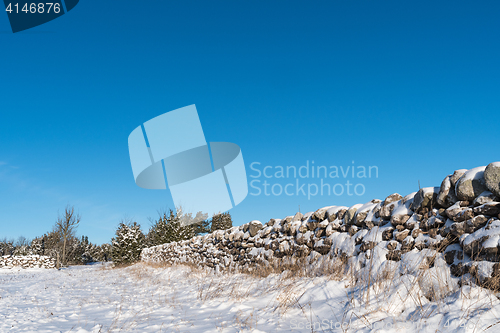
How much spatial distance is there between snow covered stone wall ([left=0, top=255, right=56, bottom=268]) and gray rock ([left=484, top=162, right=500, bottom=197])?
3104cm

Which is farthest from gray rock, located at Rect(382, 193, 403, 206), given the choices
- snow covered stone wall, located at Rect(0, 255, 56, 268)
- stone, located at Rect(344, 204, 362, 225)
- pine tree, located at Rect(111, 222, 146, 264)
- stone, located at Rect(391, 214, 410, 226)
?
snow covered stone wall, located at Rect(0, 255, 56, 268)

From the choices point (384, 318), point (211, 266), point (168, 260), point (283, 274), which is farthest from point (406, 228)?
point (168, 260)

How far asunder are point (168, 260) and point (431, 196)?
44.8 feet

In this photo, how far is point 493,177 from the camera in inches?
131

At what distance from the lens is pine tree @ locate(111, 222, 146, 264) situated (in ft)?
78.2

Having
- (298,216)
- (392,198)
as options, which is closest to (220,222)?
(298,216)

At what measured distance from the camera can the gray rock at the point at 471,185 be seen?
138 inches

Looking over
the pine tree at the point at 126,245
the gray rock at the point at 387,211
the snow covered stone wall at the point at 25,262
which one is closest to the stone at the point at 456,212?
the gray rock at the point at 387,211

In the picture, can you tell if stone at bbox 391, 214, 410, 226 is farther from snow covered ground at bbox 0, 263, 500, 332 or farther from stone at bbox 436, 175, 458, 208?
snow covered ground at bbox 0, 263, 500, 332

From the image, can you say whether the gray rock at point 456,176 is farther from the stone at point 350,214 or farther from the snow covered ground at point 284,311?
Result: the stone at point 350,214

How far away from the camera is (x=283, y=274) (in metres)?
5.53

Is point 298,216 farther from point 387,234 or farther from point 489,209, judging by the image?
point 489,209

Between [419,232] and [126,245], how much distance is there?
24552 millimetres

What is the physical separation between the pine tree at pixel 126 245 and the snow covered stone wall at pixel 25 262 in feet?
21.7
